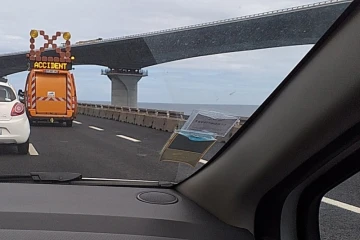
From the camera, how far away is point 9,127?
23.3ft

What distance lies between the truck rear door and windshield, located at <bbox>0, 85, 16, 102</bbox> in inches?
261

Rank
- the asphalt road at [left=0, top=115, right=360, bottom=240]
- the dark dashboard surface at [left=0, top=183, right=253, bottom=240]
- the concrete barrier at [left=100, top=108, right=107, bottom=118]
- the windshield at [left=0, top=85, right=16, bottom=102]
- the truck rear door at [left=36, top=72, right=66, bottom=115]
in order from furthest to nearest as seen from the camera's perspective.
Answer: the concrete barrier at [left=100, top=108, right=107, bottom=118] < the truck rear door at [left=36, top=72, right=66, bottom=115] < the windshield at [left=0, top=85, right=16, bottom=102] < the asphalt road at [left=0, top=115, right=360, bottom=240] < the dark dashboard surface at [left=0, top=183, right=253, bottom=240]

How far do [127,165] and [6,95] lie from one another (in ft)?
6.33

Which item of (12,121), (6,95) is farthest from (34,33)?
(6,95)

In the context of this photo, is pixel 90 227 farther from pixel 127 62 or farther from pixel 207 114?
pixel 127 62

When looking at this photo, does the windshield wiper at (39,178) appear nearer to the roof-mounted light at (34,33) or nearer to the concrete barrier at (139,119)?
the roof-mounted light at (34,33)


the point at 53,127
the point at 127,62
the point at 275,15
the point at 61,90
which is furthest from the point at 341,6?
the point at 61,90

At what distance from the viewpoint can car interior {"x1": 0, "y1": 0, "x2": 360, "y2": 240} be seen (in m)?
2.13

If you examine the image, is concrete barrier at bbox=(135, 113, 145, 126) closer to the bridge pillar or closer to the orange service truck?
the orange service truck

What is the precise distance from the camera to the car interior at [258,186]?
2.13 m

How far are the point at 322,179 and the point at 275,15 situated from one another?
895 millimetres

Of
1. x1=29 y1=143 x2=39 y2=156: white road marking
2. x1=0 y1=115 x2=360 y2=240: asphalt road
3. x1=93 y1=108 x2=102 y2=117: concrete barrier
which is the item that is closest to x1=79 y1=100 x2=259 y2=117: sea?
x1=0 y1=115 x2=360 y2=240: asphalt road

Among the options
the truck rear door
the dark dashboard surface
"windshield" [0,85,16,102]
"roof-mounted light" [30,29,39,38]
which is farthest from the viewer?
the truck rear door

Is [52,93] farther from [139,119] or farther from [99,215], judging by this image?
[99,215]
